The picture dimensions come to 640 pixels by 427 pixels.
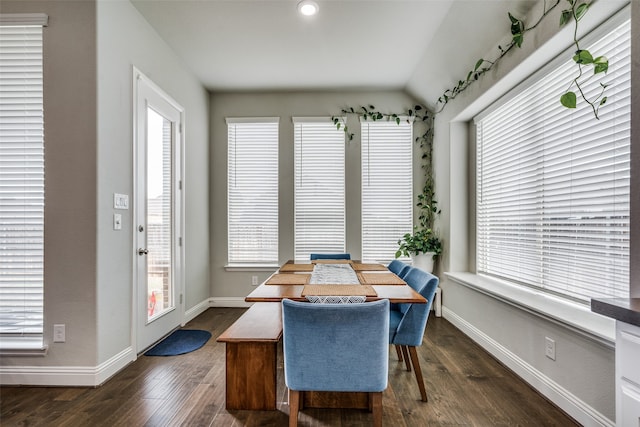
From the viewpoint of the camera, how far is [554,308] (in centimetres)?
A: 211

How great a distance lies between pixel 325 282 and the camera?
7.63 feet

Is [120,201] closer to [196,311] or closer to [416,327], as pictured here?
[196,311]

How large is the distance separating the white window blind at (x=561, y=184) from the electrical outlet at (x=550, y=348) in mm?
340

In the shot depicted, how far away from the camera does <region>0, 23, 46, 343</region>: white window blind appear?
2.29 metres

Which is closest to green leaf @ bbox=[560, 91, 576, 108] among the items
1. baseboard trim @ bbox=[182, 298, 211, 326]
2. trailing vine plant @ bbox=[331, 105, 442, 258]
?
trailing vine plant @ bbox=[331, 105, 442, 258]

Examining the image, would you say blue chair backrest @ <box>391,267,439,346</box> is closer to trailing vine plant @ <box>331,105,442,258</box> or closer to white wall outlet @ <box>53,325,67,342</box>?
trailing vine plant @ <box>331,105,442,258</box>

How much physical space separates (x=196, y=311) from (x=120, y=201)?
193 cm

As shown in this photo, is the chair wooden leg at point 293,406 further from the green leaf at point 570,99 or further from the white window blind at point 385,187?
the white window blind at point 385,187

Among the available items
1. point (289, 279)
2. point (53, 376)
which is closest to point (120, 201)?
point (53, 376)

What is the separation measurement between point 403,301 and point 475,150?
7.87ft

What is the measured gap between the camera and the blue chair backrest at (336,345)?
1.48m

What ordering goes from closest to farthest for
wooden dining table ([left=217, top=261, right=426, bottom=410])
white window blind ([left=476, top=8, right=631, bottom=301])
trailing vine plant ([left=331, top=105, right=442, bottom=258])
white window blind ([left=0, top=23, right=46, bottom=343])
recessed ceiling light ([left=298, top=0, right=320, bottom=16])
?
white window blind ([left=476, top=8, right=631, bottom=301]) < wooden dining table ([left=217, top=261, right=426, bottom=410]) < white window blind ([left=0, top=23, right=46, bottom=343]) < recessed ceiling light ([left=298, top=0, right=320, bottom=16]) < trailing vine plant ([left=331, top=105, right=442, bottom=258])

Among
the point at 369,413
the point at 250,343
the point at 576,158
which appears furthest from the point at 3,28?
the point at 576,158

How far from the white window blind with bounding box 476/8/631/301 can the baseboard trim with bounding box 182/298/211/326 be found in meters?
3.28
